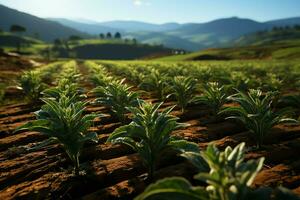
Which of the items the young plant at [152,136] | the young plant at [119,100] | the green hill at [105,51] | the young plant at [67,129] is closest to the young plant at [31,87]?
the young plant at [119,100]

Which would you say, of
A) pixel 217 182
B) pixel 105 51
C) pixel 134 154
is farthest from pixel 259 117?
pixel 105 51

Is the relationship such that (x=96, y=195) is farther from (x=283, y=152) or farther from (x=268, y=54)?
(x=268, y=54)

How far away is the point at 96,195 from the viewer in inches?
217

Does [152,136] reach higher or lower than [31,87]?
higher

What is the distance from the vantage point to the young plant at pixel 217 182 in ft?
11.1

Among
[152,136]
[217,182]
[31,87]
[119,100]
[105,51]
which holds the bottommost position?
[105,51]

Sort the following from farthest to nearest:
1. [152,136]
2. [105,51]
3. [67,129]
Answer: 1. [105,51]
2. [67,129]
3. [152,136]

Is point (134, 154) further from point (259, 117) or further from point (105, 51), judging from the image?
point (105, 51)

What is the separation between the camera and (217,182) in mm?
3443

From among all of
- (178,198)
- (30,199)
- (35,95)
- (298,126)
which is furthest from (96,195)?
(35,95)

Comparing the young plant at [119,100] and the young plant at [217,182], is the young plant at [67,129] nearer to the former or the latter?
the young plant at [119,100]

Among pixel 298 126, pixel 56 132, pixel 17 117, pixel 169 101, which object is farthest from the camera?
pixel 169 101

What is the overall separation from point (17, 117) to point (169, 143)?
272 inches

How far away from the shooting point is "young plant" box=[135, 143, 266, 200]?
3.40 m
